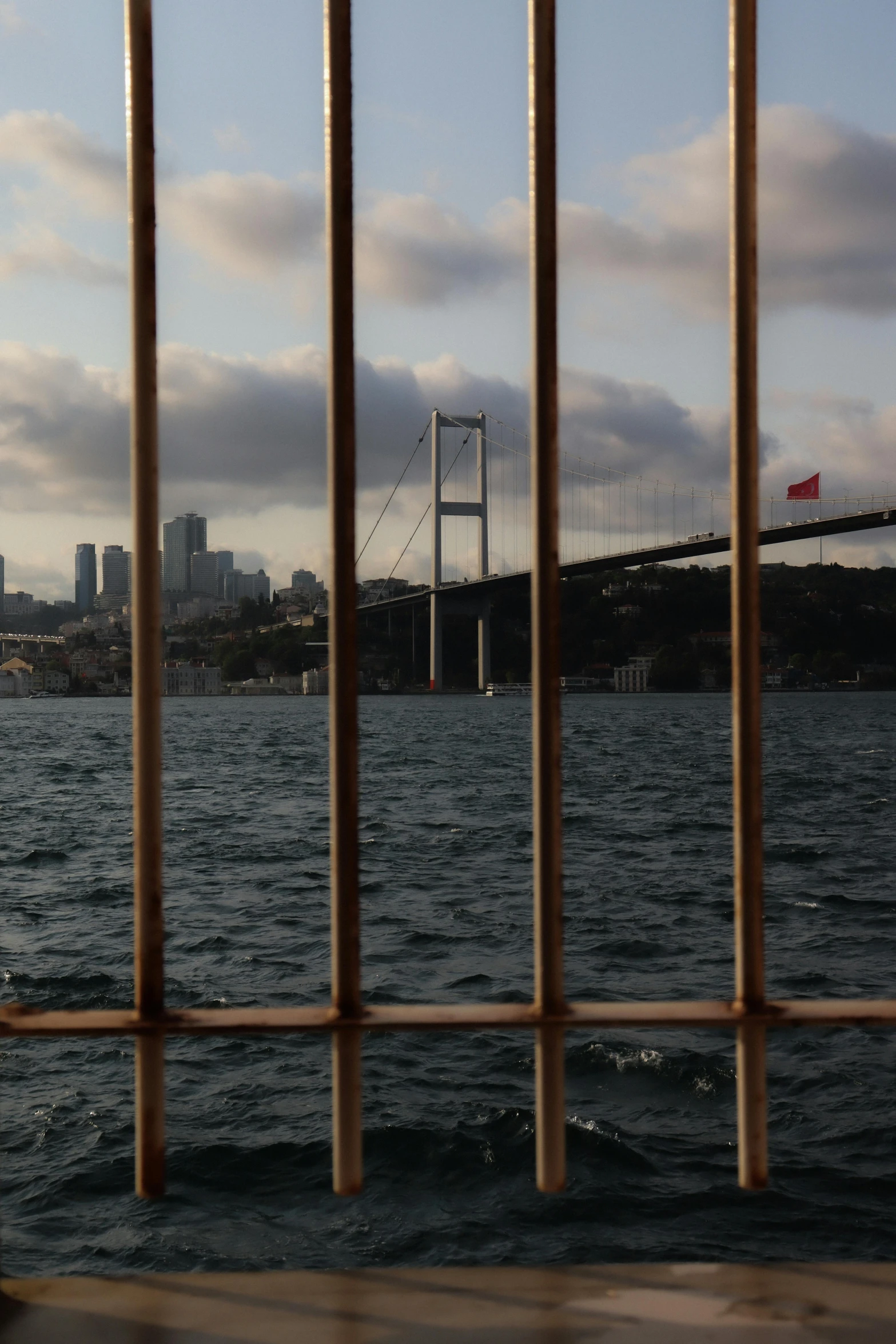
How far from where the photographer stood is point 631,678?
200ft

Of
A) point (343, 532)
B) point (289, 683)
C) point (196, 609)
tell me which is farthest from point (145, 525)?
point (289, 683)

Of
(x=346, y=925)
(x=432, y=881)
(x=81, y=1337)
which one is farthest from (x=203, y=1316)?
(x=432, y=881)

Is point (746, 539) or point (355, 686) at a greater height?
point (746, 539)

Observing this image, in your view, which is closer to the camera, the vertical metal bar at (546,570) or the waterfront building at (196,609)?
the vertical metal bar at (546,570)

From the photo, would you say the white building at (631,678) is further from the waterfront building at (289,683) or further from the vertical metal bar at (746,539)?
the vertical metal bar at (746,539)

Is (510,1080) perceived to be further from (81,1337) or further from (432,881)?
(432,881)

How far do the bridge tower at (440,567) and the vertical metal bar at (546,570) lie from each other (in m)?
36.3

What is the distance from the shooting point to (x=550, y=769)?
94 centimetres

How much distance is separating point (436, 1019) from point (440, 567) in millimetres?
40934

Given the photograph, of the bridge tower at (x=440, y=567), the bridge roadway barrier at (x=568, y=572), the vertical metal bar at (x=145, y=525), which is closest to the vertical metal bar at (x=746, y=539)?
the vertical metal bar at (x=145, y=525)

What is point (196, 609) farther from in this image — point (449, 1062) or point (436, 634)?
point (449, 1062)

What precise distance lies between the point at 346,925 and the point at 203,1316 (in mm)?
333

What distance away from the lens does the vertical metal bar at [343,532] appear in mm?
946

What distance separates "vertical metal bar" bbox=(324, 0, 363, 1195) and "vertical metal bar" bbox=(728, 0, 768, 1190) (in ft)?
1.06
